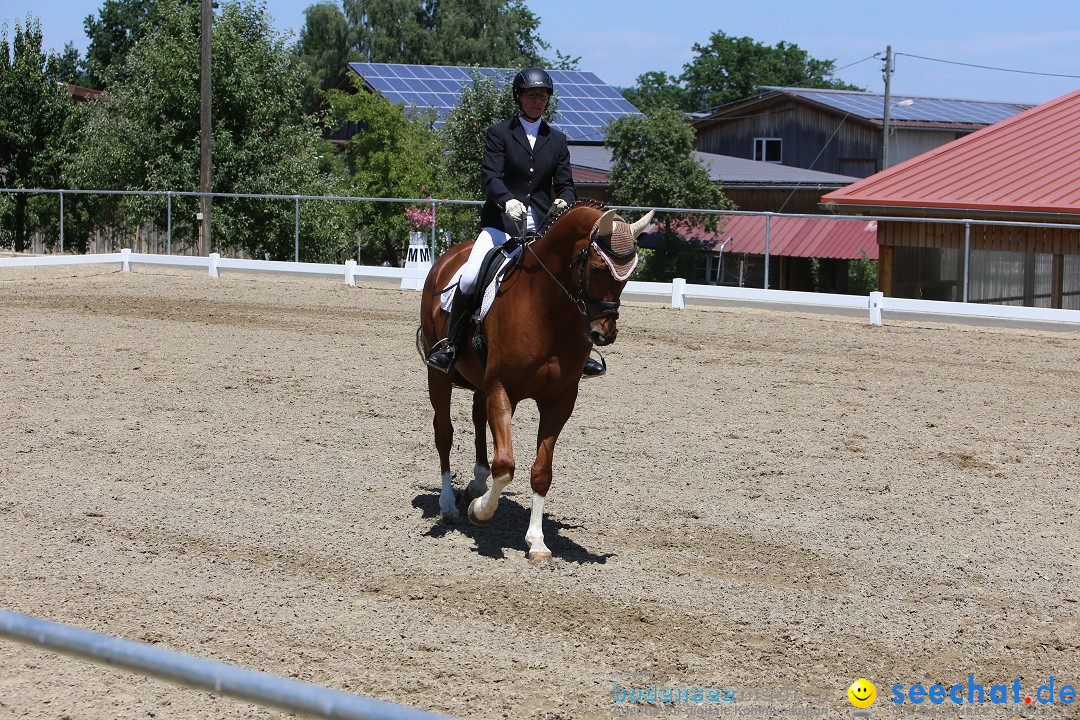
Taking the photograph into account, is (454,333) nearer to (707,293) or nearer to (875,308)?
(875,308)

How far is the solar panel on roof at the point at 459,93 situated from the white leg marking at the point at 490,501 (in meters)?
44.0

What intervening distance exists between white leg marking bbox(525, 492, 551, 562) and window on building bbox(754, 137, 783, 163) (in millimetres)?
54025

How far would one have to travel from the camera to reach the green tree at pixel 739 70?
103 metres

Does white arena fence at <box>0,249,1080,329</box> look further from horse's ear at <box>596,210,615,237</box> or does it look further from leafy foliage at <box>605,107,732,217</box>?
leafy foliage at <box>605,107,732,217</box>

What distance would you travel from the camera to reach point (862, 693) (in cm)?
503

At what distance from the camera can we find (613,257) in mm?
6441

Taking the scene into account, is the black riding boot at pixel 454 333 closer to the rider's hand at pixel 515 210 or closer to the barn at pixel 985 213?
the rider's hand at pixel 515 210

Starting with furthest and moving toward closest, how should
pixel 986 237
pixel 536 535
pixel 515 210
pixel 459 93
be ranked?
pixel 459 93
pixel 986 237
pixel 515 210
pixel 536 535

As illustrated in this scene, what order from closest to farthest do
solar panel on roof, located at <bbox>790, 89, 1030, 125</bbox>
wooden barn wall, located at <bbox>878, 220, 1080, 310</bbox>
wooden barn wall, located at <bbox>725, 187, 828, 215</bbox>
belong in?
wooden barn wall, located at <bbox>878, 220, 1080, 310</bbox>
wooden barn wall, located at <bbox>725, 187, 828, 215</bbox>
solar panel on roof, located at <bbox>790, 89, 1030, 125</bbox>

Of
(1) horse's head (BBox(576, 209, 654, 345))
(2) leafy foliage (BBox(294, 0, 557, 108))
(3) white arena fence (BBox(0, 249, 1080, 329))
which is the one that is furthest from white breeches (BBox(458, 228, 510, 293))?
(2) leafy foliage (BBox(294, 0, 557, 108))

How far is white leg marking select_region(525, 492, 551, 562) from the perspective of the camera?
274 inches

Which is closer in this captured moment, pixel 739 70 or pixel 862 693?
pixel 862 693

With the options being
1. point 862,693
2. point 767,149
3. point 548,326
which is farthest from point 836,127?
point 862,693

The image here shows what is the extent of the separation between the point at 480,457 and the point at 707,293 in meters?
13.9
